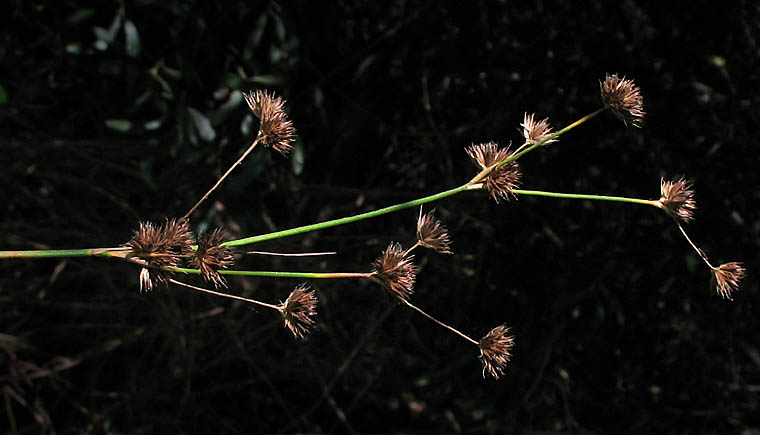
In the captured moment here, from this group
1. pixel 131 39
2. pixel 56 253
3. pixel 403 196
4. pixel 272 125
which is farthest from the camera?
pixel 403 196

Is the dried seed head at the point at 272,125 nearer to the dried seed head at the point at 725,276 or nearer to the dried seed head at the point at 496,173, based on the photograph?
the dried seed head at the point at 496,173

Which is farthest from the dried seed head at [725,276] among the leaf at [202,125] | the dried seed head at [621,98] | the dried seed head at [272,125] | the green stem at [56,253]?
the leaf at [202,125]

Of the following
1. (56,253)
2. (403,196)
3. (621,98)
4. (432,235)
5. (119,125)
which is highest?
(403,196)

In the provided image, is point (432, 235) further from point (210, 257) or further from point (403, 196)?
point (403, 196)

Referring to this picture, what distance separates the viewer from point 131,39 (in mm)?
1171

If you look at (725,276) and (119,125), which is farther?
(119,125)

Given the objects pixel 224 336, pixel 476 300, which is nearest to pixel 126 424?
pixel 224 336

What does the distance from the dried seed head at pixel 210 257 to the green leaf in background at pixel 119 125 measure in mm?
771

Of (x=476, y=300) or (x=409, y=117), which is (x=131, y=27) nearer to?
(x=409, y=117)

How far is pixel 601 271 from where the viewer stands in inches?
52.1

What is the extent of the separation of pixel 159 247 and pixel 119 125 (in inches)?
31.4

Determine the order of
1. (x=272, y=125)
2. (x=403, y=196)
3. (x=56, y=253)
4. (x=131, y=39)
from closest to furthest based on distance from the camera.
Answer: (x=56, y=253)
(x=272, y=125)
(x=131, y=39)
(x=403, y=196)

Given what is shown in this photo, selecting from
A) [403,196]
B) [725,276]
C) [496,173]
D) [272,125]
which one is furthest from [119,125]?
[725,276]

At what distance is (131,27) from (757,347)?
115cm
